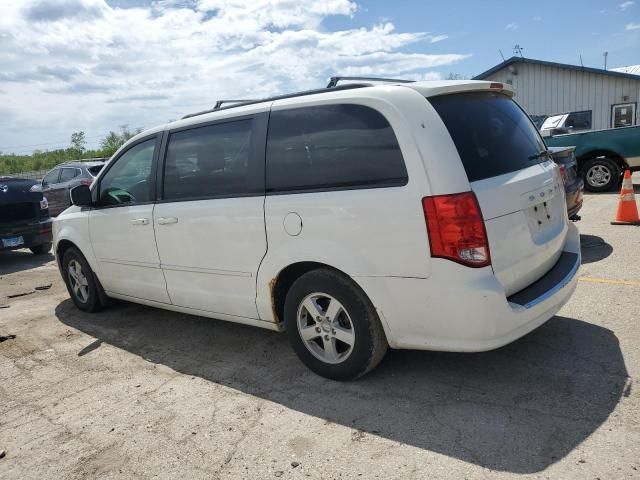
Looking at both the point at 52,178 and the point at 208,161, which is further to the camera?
the point at 52,178

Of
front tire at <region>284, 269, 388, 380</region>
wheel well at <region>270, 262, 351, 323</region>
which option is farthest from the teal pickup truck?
front tire at <region>284, 269, 388, 380</region>

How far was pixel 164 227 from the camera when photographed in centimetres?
438

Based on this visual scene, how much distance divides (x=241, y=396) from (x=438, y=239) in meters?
1.69

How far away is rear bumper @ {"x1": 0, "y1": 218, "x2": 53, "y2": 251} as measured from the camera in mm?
9016

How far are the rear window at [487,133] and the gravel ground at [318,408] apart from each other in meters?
1.35

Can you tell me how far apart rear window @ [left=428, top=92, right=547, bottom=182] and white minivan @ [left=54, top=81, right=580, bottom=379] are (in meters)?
0.01

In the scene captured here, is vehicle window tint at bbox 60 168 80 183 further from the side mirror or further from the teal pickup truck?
the teal pickup truck

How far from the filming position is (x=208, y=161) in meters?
4.11

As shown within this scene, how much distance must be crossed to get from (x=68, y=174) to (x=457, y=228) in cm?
1421

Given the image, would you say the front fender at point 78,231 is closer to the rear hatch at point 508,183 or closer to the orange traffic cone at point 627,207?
the rear hatch at point 508,183

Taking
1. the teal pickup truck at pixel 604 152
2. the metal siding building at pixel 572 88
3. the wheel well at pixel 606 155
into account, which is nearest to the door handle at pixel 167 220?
the teal pickup truck at pixel 604 152

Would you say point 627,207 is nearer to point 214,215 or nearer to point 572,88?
point 214,215

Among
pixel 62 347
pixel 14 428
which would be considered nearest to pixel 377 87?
pixel 14 428

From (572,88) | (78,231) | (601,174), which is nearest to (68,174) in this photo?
(78,231)
